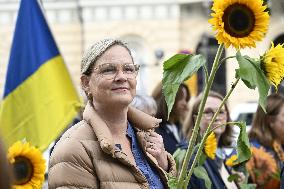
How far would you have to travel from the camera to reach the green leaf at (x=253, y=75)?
292cm

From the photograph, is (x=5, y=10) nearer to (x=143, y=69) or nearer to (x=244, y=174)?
(x=143, y=69)

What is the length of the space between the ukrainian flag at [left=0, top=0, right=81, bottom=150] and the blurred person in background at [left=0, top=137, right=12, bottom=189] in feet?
11.3

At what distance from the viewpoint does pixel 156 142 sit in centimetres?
326

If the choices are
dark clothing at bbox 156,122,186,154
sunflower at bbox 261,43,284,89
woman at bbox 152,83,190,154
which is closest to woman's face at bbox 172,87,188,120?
woman at bbox 152,83,190,154

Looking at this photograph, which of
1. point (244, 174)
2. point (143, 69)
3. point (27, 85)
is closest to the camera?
point (244, 174)

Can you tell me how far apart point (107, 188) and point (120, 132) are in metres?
0.29

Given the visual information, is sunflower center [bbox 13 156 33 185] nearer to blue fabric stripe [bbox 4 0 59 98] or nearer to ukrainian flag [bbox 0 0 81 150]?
ukrainian flag [bbox 0 0 81 150]

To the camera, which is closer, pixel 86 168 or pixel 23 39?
pixel 86 168

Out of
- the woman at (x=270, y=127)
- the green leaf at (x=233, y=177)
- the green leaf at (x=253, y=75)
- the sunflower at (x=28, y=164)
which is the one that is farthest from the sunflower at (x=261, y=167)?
the green leaf at (x=253, y=75)

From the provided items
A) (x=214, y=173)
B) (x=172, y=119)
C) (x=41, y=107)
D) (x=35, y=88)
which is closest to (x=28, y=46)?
(x=35, y=88)

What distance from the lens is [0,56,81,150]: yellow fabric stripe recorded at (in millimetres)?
5164

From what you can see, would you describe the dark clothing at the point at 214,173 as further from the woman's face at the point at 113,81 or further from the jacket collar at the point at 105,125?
the woman's face at the point at 113,81

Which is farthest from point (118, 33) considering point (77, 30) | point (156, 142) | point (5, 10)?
point (156, 142)

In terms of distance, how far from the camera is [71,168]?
9.74ft
